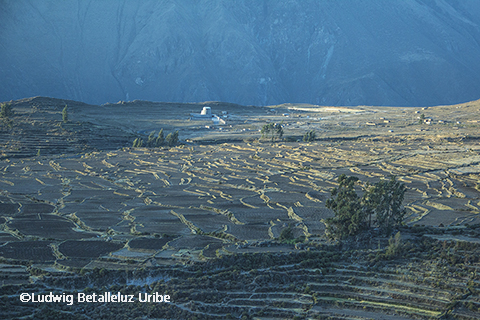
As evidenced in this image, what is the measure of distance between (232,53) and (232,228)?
146 m

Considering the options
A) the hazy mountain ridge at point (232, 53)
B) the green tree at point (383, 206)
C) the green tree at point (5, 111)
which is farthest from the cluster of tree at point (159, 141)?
the hazy mountain ridge at point (232, 53)

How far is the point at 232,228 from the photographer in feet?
90.6

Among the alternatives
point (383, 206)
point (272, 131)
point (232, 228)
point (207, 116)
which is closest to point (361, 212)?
point (383, 206)

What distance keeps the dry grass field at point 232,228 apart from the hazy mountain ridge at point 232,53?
9170 cm

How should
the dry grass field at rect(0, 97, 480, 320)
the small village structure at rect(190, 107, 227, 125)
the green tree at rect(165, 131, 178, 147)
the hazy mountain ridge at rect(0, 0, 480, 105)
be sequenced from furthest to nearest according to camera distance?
the hazy mountain ridge at rect(0, 0, 480, 105), the small village structure at rect(190, 107, 227, 125), the green tree at rect(165, 131, 178, 147), the dry grass field at rect(0, 97, 480, 320)

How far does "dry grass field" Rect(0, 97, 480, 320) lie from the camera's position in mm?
18797

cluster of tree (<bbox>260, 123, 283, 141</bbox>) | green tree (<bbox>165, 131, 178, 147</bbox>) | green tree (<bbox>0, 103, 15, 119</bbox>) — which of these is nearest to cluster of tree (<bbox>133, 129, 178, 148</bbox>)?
green tree (<bbox>165, 131, 178, 147</bbox>)

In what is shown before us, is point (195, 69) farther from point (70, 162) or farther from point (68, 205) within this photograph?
point (68, 205)

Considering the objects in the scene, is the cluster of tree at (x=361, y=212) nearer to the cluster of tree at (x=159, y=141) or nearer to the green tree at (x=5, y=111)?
the cluster of tree at (x=159, y=141)

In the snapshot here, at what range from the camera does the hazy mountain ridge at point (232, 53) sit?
153125mm

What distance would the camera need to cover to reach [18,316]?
17438 millimetres

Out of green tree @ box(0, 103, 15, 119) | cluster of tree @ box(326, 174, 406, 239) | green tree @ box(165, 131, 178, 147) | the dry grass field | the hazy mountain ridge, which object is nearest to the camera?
the dry grass field

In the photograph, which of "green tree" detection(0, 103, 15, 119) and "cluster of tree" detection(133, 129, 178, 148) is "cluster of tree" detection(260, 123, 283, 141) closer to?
"cluster of tree" detection(133, 129, 178, 148)

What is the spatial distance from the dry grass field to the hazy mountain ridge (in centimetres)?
9170
